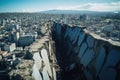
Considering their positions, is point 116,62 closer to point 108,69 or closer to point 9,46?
point 108,69

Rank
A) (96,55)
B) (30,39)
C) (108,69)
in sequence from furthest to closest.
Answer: (30,39) < (96,55) < (108,69)

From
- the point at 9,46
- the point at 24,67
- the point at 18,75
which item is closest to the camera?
the point at 18,75

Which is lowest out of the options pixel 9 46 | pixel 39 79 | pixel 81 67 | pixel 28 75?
pixel 9 46

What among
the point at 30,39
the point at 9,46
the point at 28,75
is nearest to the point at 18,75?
the point at 28,75

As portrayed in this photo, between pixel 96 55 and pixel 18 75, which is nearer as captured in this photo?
pixel 18 75

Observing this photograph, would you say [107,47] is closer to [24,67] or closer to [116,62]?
[116,62]

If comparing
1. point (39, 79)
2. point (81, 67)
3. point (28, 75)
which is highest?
point (28, 75)

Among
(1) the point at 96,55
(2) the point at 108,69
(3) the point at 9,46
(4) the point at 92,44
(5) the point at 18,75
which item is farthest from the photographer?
(3) the point at 9,46

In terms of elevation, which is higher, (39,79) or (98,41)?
(98,41)

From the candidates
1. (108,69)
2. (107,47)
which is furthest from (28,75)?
(107,47)

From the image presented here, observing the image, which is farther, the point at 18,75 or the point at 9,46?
the point at 9,46
